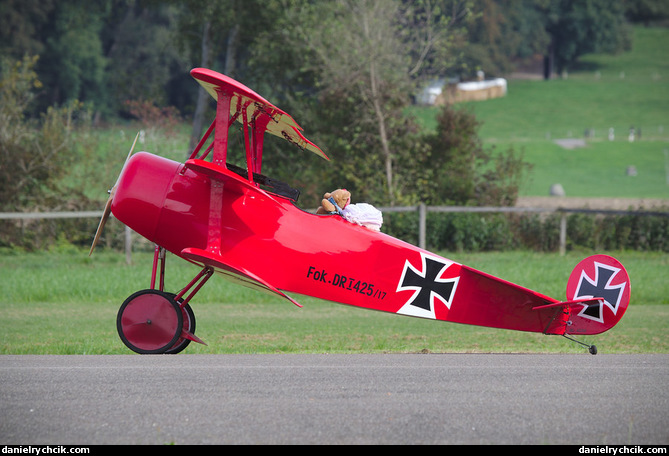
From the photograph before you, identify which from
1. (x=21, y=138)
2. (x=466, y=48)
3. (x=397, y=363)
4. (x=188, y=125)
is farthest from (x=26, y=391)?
(x=466, y=48)

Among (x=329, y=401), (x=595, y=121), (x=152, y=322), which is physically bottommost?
(x=595, y=121)

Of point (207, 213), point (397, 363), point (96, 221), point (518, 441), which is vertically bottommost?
point (96, 221)

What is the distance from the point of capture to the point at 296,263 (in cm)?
869

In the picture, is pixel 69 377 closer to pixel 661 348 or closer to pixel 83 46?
pixel 661 348

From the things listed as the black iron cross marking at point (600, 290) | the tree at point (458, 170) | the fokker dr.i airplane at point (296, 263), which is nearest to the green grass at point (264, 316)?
the fokker dr.i airplane at point (296, 263)

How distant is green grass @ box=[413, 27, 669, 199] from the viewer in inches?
1900

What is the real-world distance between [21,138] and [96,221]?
318cm

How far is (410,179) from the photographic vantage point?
76.6 ft

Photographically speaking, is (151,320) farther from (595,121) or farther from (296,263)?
(595,121)

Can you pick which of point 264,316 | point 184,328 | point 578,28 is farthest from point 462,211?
point 578,28

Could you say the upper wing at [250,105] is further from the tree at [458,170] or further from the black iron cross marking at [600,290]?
Result: the tree at [458,170]

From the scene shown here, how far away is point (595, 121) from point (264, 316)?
66123mm

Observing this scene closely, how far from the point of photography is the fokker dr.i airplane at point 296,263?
863 centimetres

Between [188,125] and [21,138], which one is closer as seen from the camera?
[21,138]
